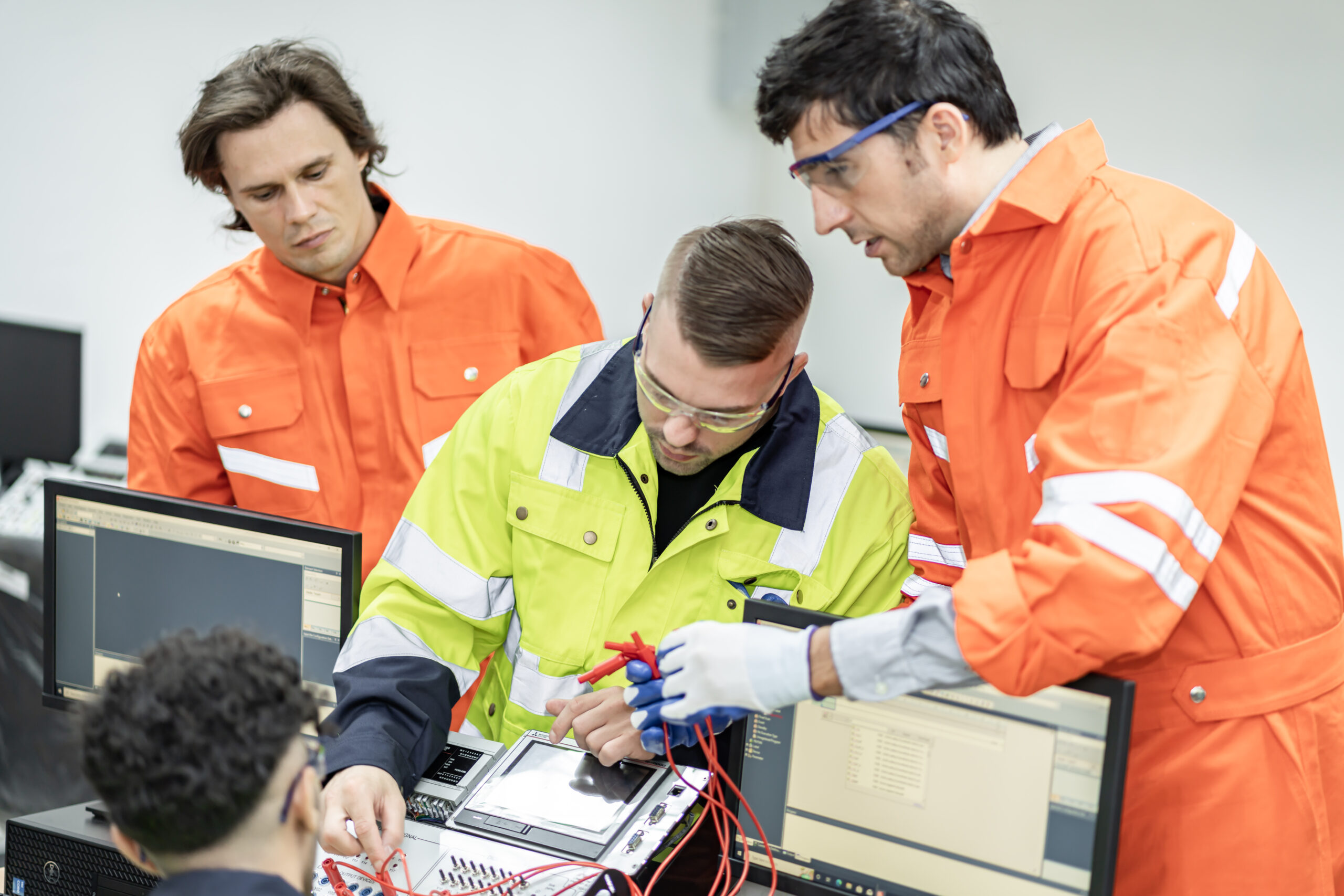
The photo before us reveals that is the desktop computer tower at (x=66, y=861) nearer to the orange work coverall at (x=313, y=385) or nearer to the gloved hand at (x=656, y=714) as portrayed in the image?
the gloved hand at (x=656, y=714)

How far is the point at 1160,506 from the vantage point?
3.32ft

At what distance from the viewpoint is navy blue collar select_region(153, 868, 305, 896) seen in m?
0.89

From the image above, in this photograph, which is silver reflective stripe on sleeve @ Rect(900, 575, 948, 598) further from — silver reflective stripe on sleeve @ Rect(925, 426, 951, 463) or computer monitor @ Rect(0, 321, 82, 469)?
computer monitor @ Rect(0, 321, 82, 469)

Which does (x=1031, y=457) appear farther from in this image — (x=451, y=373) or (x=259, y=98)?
(x=259, y=98)

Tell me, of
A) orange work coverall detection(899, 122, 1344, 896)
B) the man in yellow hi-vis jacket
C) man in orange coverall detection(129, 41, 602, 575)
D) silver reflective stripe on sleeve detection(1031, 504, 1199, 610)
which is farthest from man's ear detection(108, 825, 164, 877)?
man in orange coverall detection(129, 41, 602, 575)

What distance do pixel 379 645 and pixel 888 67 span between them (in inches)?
39.1

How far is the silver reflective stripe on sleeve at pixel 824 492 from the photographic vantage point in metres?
1.57

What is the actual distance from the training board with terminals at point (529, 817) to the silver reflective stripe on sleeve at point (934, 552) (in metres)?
0.44

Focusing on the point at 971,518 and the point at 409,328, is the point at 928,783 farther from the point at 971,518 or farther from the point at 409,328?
the point at 409,328

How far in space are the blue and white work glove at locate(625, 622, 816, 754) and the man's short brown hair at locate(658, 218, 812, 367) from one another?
459mm

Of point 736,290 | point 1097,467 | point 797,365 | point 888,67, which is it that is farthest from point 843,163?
point 1097,467

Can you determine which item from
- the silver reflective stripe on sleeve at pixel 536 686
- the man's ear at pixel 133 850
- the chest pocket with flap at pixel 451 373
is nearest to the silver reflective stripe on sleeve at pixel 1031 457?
the silver reflective stripe on sleeve at pixel 536 686

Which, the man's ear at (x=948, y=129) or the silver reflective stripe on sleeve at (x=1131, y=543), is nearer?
the silver reflective stripe on sleeve at (x=1131, y=543)

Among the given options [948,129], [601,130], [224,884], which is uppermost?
[948,129]
